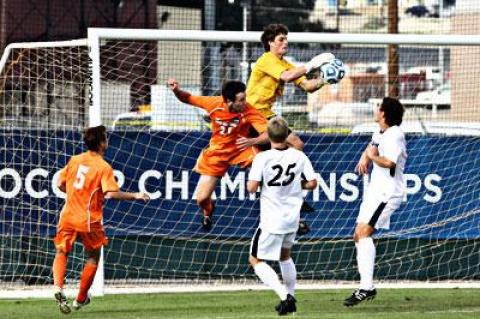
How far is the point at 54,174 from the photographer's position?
17016mm

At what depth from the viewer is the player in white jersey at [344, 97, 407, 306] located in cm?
1314

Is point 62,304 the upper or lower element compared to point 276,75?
lower

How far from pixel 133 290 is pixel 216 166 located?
2693 mm

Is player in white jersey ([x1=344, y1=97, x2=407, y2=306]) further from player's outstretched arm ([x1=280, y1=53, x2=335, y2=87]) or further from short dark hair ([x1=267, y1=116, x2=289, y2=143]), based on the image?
short dark hair ([x1=267, y1=116, x2=289, y2=143])

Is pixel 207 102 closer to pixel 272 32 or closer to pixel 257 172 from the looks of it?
pixel 272 32

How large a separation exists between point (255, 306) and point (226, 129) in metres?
2.00

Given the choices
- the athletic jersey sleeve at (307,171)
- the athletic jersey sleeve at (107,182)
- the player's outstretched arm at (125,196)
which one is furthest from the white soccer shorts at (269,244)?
the athletic jersey sleeve at (107,182)

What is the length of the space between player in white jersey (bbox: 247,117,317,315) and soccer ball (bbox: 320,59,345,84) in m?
1.66

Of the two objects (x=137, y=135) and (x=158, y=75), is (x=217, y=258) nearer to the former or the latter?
(x=137, y=135)

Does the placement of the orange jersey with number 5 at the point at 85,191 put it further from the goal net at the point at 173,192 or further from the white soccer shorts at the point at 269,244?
the goal net at the point at 173,192

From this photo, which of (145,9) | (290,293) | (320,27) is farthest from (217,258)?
(320,27)

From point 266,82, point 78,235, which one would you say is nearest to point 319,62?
point 266,82

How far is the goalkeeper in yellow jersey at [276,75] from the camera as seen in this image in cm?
1384

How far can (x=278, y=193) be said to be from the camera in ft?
39.4
